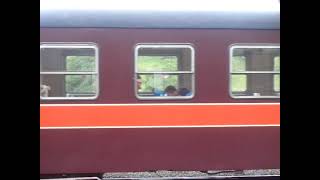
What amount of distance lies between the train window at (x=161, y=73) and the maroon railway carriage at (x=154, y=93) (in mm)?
12

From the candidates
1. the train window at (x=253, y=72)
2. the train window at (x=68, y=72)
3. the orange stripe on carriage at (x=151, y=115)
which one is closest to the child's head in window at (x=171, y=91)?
the orange stripe on carriage at (x=151, y=115)

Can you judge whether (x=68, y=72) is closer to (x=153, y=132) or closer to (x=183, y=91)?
(x=153, y=132)

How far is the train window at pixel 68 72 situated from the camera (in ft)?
20.0

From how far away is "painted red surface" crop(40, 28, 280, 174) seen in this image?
6.07 meters

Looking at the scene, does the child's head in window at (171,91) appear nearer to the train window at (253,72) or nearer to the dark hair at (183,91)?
the dark hair at (183,91)

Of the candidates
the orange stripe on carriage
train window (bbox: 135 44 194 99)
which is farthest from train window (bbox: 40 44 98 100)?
train window (bbox: 135 44 194 99)

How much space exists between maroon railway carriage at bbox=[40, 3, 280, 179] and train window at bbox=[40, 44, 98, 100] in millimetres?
11

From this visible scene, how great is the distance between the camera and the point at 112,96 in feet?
20.1

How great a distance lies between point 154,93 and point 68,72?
1.01m

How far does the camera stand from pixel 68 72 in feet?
20.0

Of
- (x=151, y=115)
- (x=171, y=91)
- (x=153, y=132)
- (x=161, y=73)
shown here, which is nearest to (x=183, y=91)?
(x=171, y=91)

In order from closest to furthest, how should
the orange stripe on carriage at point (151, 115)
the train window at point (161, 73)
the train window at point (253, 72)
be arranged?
the orange stripe on carriage at point (151, 115) < the train window at point (161, 73) < the train window at point (253, 72)

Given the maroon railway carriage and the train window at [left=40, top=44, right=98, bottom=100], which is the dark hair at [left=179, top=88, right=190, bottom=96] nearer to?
the maroon railway carriage
